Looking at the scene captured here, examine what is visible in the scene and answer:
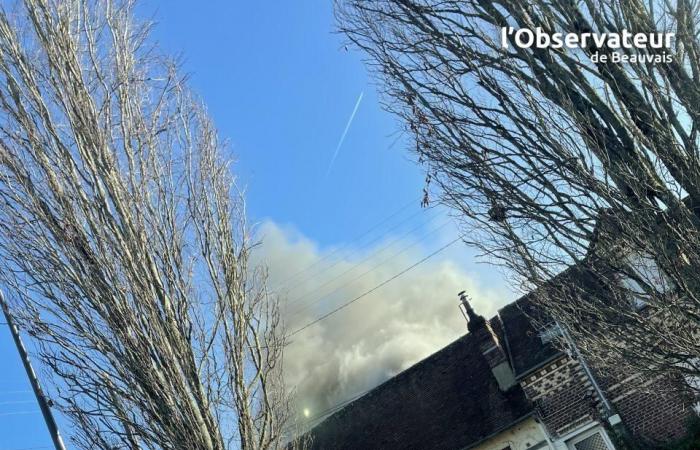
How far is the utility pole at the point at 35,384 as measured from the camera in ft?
18.9

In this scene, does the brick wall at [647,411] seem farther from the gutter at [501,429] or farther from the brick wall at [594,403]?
the gutter at [501,429]

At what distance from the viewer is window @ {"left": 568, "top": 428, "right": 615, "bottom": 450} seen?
1322 cm

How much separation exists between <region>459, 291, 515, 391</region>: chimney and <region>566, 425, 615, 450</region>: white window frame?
2.22m

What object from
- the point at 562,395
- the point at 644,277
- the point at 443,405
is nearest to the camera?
the point at 644,277

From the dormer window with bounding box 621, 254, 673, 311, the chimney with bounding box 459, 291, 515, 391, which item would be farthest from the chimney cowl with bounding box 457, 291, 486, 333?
the dormer window with bounding box 621, 254, 673, 311

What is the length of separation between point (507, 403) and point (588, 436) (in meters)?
2.29

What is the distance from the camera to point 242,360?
19.6ft

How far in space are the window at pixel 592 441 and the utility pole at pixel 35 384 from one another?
41.1 feet

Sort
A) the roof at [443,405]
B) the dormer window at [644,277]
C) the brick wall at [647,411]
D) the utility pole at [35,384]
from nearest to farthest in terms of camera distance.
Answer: the dormer window at [644,277], the utility pole at [35,384], the brick wall at [647,411], the roof at [443,405]

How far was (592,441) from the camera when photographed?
13.5m

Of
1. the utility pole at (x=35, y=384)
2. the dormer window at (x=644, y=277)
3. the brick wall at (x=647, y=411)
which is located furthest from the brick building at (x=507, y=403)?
the utility pole at (x=35, y=384)

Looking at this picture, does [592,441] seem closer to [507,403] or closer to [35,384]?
[507,403]

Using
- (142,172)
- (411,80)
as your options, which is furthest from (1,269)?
(411,80)

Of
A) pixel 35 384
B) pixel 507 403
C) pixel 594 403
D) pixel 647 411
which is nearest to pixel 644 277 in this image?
pixel 35 384
